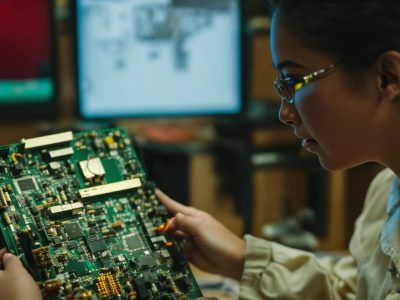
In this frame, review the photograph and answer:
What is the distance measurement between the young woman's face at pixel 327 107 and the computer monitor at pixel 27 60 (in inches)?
44.8

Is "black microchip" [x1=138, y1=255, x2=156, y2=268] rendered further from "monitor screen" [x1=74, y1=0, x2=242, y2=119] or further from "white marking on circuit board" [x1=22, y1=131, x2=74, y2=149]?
"monitor screen" [x1=74, y1=0, x2=242, y2=119]

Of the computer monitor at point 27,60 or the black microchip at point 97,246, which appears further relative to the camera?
the computer monitor at point 27,60

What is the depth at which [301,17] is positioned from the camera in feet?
3.45

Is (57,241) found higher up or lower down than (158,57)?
lower down

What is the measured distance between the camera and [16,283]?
101 cm

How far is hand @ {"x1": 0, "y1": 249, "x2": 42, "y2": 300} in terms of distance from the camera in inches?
39.6

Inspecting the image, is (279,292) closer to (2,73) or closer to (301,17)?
(301,17)

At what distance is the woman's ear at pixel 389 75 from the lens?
3.42 ft

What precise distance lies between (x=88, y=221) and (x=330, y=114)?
1.52ft

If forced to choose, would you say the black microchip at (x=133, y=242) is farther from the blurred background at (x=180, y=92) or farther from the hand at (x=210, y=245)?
the blurred background at (x=180, y=92)

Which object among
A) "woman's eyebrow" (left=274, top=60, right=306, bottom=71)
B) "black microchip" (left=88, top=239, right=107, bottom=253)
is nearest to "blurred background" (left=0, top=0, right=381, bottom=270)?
"black microchip" (left=88, top=239, right=107, bottom=253)

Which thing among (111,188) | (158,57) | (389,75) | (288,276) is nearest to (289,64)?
(389,75)

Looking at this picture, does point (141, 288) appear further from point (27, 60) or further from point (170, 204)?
point (27, 60)

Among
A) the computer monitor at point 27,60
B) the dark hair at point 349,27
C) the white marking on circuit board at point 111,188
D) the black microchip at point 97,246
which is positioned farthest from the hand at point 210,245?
the computer monitor at point 27,60
